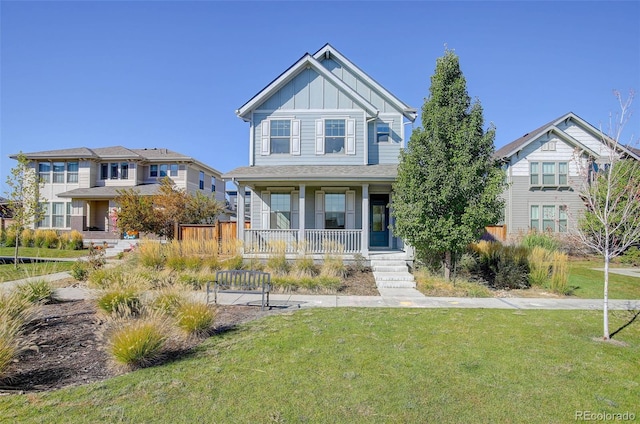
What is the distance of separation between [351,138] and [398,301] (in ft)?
28.9

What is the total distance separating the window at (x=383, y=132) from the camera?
16281mm

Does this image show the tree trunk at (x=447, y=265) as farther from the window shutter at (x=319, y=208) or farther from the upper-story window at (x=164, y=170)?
the upper-story window at (x=164, y=170)

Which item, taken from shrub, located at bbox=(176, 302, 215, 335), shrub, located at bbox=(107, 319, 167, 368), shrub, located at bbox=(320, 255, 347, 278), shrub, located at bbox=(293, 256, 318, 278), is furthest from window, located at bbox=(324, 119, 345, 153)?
shrub, located at bbox=(107, 319, 167, 368)

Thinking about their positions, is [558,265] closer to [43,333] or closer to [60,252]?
[43,333]

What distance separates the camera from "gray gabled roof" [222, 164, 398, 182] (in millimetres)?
13570

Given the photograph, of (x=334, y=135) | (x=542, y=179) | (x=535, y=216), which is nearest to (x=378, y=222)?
(x=334, y=135)

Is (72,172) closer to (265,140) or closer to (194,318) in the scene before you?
(265,140)

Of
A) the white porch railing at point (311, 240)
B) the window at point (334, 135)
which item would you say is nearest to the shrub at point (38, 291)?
the white porch railing at point (311, 240)

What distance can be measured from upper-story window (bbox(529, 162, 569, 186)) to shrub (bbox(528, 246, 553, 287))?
1299 cm

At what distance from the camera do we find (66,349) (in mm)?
5398

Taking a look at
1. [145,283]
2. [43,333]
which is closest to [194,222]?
[145,283]

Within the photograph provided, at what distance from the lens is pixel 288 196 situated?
16031mm

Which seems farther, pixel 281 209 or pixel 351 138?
pixel 281 209

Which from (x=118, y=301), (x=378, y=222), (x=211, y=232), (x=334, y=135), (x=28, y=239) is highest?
(x=334, y=135)
